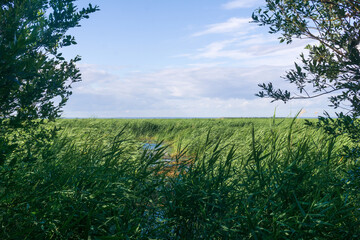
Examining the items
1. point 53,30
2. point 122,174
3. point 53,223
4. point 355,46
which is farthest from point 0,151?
point 355,46

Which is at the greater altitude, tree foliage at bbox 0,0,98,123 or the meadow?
tree foliage at bbox 0,0,98,123

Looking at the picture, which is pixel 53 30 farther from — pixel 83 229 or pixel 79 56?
pixel 83 229

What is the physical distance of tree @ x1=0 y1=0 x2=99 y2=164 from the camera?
3.22 m

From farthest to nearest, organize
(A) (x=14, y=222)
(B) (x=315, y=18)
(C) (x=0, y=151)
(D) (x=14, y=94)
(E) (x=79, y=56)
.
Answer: (E) (x=79, y=56) < (B) (x=315, y=18) < (D) (x=14, y=94) < (A) (x=14, y=222) < (C) (x=0, y=151)

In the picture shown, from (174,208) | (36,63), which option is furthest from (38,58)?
(174,208)

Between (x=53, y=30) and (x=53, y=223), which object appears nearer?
(x=53, y=223)

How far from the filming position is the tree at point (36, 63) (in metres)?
3.22

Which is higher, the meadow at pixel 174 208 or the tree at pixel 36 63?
the tree at pixel 36 63

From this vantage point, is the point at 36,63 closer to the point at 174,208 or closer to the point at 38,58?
the point at 38,58

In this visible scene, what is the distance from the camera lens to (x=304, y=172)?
3551 millimetres

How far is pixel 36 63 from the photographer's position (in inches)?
136

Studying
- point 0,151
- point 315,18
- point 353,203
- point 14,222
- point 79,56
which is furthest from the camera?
point 79,56

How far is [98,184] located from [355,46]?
3.46m

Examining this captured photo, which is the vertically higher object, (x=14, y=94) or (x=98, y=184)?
(x=14, y=94)
